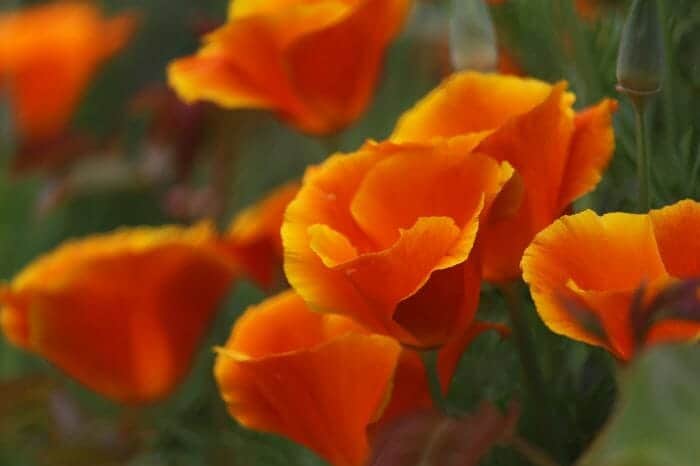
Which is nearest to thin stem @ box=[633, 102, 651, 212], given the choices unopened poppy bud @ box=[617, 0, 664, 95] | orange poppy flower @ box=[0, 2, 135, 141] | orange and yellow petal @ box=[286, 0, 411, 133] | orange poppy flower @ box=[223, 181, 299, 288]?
unopened poppy bud @ box=[617, 0, 664, 95]

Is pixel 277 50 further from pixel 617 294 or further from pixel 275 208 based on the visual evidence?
pixel 617 294

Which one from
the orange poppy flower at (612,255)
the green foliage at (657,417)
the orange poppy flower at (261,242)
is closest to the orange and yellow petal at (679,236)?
the orange poppy flower at (612,255)

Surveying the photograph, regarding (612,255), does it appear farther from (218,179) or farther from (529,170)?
(218,179)

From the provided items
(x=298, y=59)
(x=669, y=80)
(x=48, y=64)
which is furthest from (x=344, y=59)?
(x=48, y=64)

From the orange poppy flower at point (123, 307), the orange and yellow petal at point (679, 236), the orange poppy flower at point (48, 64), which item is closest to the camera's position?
the orange and yellow petal at point (679, 236)

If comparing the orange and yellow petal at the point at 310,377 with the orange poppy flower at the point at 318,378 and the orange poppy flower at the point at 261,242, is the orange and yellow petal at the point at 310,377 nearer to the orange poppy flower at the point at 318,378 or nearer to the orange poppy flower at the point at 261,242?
the orange poppy flower at the point at 318,378

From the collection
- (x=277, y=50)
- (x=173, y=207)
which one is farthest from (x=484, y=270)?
(x=173, y=207)
